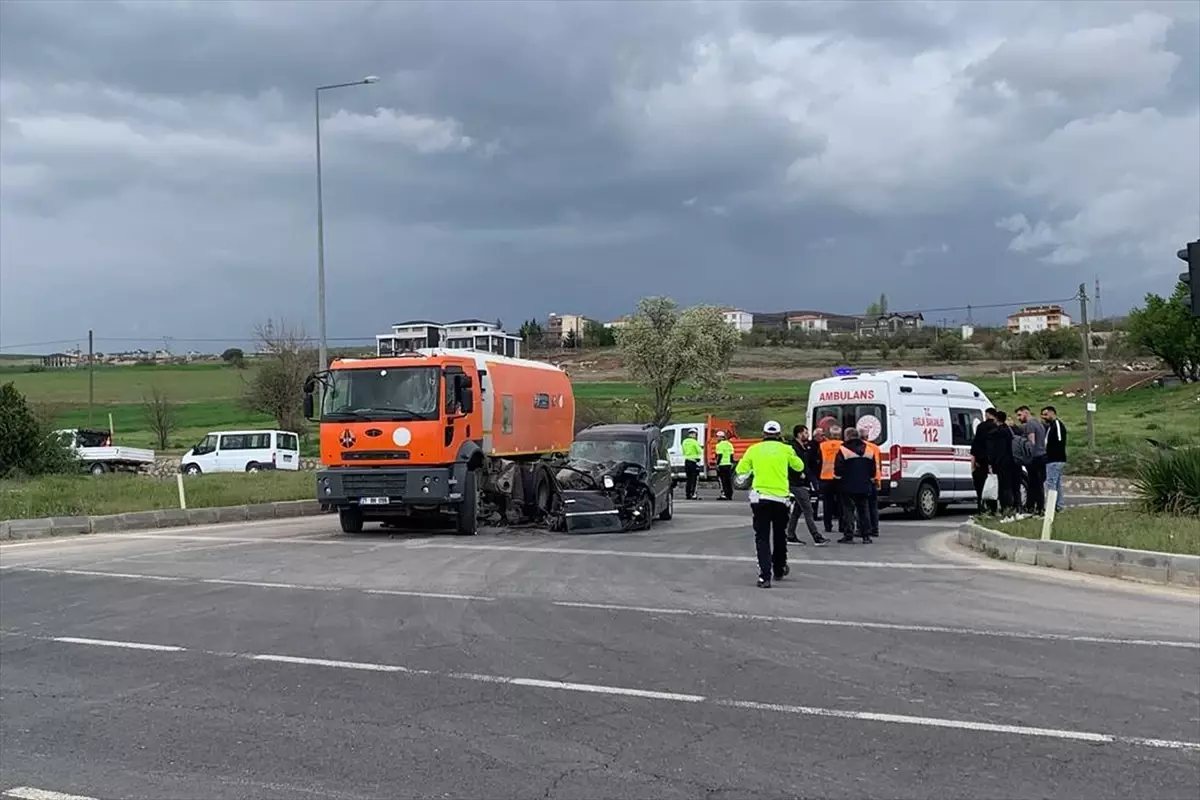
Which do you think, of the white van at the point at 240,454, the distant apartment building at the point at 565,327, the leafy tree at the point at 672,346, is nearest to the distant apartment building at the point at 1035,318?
the distant apartment building at the point at 565,327

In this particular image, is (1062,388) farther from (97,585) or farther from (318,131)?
(97,585)

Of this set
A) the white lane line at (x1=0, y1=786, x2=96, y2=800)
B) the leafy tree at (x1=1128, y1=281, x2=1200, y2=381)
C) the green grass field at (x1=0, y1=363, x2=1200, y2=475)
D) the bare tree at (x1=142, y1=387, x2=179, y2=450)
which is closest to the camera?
the white lane line at (x1=0, y1=786, x2=96, y2=800)

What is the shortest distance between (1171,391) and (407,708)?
5712 cm

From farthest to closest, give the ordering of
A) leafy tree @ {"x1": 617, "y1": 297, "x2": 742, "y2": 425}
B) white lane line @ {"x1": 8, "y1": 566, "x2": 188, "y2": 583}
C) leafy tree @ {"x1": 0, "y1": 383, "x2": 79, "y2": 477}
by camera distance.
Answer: leafy tree @ {"x1": 617, "y1": 297, "x2": 742, "y2": 425} < leafy tree @ {"x1": 0, "y1": 383, "x2": 79, "y2": 477} < white lane line @ {"x1": 8, "y1": 566, "x2": 188, "y2": 583}

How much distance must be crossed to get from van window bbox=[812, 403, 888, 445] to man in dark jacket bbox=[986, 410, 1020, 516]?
2.27 metres

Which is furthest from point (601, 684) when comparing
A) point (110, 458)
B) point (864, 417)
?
point (110, 458)

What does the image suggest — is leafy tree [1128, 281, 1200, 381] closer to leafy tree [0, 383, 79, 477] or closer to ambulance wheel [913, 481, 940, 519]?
ambulance wheel [913, 481, 940, 519]

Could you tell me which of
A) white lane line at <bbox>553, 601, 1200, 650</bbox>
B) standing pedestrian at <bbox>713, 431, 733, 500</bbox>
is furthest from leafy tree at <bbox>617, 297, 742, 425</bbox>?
white lane line at <bbox>553, 601, 1200, 650</bbox>

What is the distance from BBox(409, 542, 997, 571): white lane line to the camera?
45.2 feet

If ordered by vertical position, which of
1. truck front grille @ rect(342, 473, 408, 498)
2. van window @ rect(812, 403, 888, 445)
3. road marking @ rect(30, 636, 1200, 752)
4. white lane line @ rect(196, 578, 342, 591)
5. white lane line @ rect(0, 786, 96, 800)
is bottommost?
road marking @ rect(30, 636, 1200, 752)

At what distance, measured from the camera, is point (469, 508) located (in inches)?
753

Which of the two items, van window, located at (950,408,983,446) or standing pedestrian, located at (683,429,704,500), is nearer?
van window, located at (950,408,983,446)

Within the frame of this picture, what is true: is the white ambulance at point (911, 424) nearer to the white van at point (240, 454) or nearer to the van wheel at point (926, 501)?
the van wheel at point (926, 501)

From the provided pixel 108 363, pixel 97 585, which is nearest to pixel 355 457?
pixel 97 585
